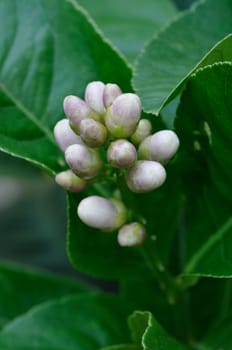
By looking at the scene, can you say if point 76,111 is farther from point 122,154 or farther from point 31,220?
point 31,220

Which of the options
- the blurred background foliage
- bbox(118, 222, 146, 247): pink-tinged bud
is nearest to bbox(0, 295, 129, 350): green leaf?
bbox(118, 222, 146, 247): pink-tinged bud

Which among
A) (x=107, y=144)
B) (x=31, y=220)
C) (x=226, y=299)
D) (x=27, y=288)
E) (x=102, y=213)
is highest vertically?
(x=107, y=144)

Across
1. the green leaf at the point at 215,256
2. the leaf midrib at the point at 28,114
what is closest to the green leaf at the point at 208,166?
the green leaf at the point at 215,256

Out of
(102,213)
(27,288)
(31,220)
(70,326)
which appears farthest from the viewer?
(31,220)

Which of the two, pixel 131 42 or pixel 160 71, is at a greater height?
pixel 160 71

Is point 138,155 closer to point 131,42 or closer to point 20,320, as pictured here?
point 20,320

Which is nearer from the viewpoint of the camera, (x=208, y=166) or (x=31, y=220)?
(x=208, y=166)

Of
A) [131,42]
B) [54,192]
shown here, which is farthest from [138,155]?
[54,192]

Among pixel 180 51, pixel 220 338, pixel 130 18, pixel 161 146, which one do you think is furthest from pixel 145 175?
pixel 130 18
